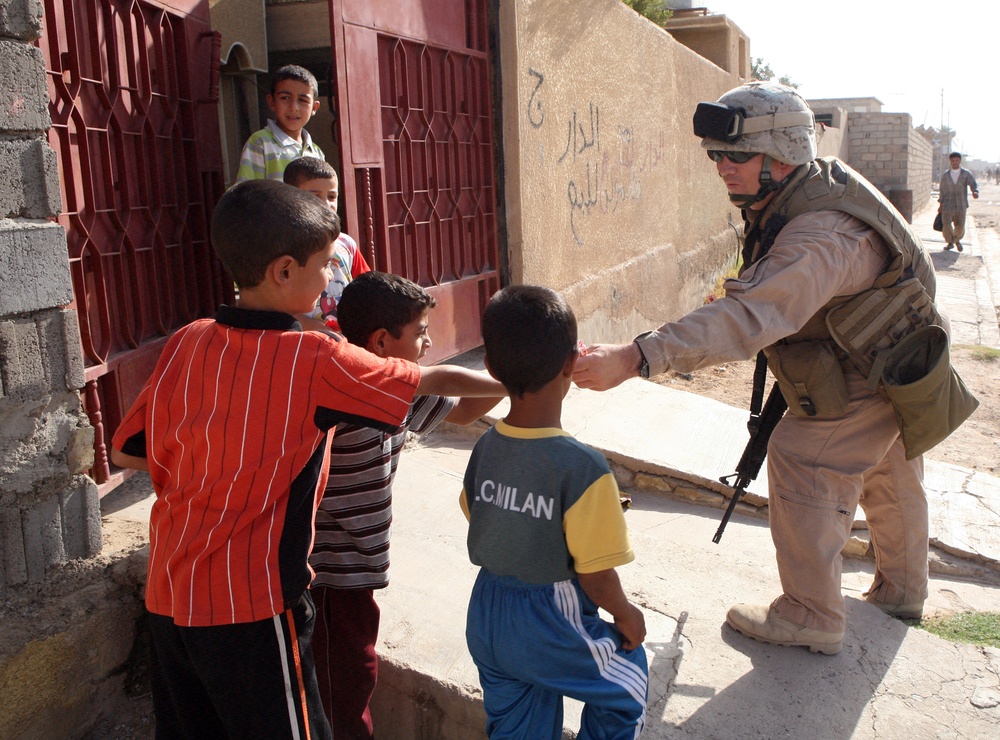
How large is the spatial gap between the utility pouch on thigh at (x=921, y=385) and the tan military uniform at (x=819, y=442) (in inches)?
3.3

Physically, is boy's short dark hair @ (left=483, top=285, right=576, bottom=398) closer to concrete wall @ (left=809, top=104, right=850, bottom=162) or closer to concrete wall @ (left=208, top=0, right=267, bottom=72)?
concrete wall @ (left=208, top=0, right=267, bottom=72)

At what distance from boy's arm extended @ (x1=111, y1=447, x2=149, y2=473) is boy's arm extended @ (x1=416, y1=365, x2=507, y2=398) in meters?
0.62

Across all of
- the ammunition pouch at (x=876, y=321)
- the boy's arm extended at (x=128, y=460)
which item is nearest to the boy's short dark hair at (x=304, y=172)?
the boy's arm extended at (x=128, y=460)

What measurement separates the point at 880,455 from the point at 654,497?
4.76 ft

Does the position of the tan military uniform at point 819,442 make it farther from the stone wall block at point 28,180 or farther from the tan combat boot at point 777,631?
the stone wall block at point 28,180

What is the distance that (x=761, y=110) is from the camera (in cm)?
267

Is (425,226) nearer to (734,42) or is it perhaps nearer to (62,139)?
(62,139)

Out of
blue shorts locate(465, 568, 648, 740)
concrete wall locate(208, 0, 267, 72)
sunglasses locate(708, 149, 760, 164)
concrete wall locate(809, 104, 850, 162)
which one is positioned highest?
concrete wall locate(809, 104, 850, 162)

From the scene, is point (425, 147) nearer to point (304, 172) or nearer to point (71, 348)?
point (304, 172)

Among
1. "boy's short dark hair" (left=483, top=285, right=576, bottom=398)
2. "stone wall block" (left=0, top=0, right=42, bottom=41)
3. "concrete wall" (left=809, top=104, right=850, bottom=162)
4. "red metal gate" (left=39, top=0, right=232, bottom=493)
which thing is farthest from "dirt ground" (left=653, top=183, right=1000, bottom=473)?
"concrete wall" (left=809, top=104, right=850, bottom=162)

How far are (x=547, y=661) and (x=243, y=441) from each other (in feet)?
2.46

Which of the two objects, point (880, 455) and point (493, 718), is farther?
point (880, 455)

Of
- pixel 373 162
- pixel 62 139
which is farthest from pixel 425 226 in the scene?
pixel 62 139

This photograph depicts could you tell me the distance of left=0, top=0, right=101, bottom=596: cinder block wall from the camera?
A: 2.17 metres
